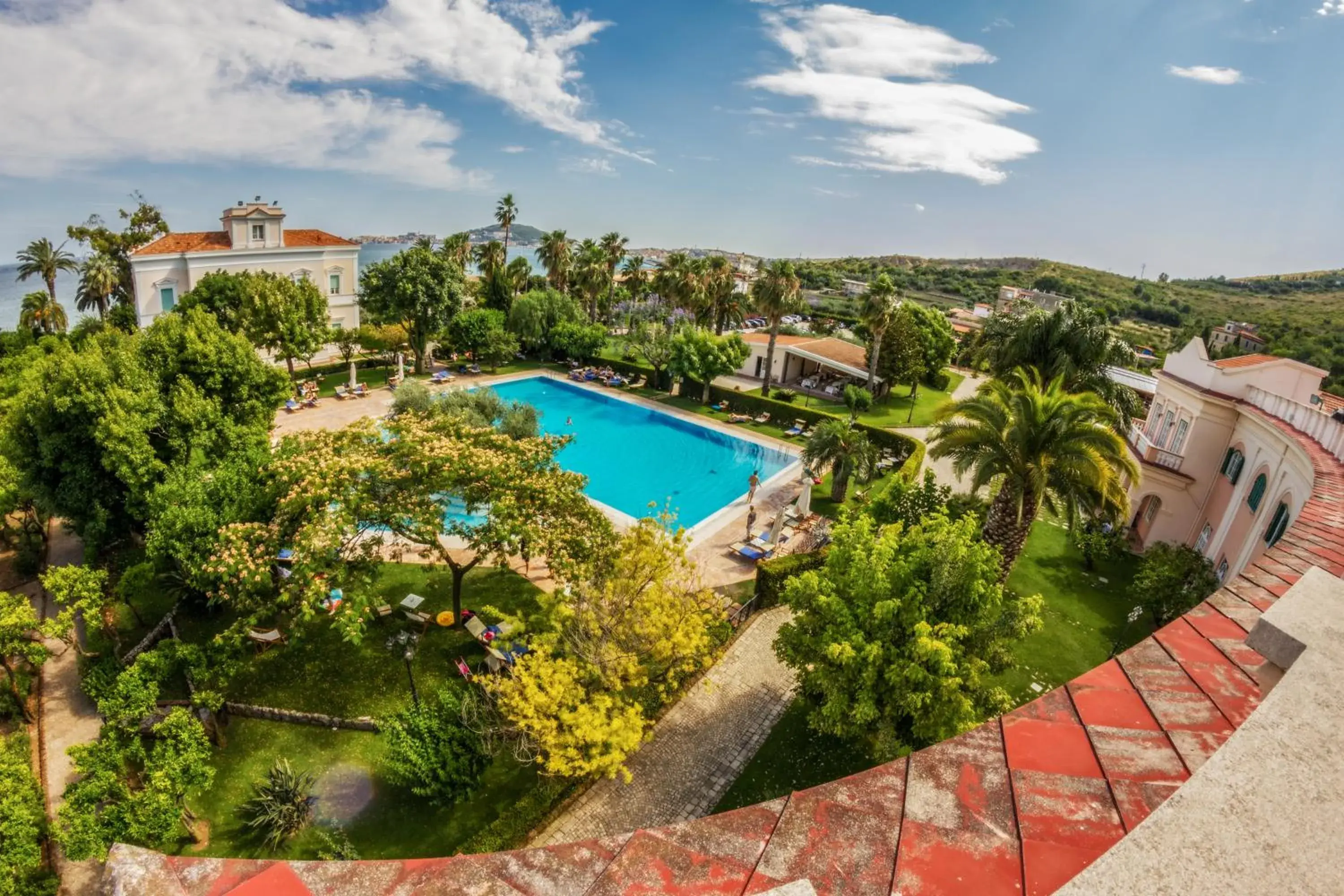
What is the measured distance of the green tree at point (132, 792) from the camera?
35.9 ft

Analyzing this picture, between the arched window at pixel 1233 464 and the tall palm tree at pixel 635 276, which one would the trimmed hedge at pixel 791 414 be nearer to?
the arched window at pixel 1233 464

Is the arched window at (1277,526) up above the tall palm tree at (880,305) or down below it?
below

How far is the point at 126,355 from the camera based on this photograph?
18.4m

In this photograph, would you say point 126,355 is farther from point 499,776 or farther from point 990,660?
point 990,660

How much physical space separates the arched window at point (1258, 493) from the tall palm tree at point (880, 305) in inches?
854

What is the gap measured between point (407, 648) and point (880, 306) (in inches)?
1317

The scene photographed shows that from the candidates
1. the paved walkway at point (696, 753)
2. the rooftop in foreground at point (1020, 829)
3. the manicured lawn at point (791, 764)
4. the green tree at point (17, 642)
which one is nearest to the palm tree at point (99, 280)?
the green tree at point (17, 642)

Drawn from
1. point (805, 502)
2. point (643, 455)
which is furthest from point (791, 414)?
point (805, 502)

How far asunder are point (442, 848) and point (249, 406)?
1542 centimetres

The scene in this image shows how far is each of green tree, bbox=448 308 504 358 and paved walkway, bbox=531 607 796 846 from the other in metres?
35.0

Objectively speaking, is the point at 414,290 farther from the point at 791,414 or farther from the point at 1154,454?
the point at 1154,454

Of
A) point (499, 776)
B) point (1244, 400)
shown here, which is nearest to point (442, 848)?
point (499, 776)

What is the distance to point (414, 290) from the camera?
40.9m

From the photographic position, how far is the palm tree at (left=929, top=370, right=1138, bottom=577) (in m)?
16.8
